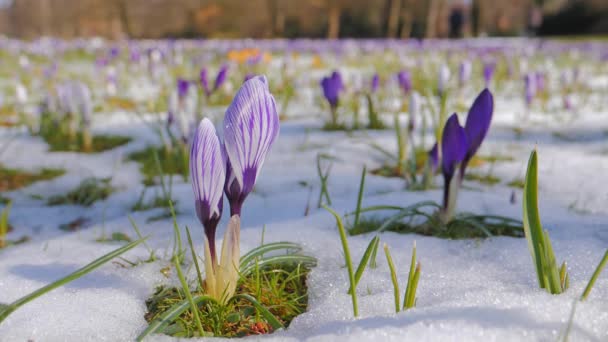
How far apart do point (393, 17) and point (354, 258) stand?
19.6m

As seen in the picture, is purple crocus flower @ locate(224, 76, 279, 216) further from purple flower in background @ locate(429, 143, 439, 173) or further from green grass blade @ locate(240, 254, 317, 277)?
purple flower in background @ locate(429, 143, 439, 173)

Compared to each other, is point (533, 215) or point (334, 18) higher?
point (334, 18)

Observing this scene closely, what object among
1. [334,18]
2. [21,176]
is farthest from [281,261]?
[334,18]

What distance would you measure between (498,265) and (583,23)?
27470 mm

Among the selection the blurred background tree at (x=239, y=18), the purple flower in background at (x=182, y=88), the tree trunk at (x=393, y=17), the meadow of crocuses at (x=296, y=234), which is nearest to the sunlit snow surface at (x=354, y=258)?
the meadow of crocuses at (x=296, y=234)

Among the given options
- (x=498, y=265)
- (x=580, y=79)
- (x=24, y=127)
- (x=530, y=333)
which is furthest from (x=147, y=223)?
(x=580, y=79)

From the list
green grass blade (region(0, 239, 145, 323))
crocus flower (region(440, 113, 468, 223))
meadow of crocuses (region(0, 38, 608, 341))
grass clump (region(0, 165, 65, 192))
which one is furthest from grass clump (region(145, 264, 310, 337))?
grass clump (region(0, 165, 65, 192))

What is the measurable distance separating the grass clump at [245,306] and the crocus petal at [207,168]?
187mm

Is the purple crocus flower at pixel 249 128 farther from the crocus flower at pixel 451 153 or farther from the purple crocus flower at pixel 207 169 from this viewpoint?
the crocus flower at pixel 451 153

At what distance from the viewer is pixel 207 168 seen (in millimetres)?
979

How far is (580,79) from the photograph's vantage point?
16.1 feet

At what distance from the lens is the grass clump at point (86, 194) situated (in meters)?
2.15

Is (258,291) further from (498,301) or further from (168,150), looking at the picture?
(168,150)

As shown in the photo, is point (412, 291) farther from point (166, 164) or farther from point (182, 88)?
point (182, 88)
